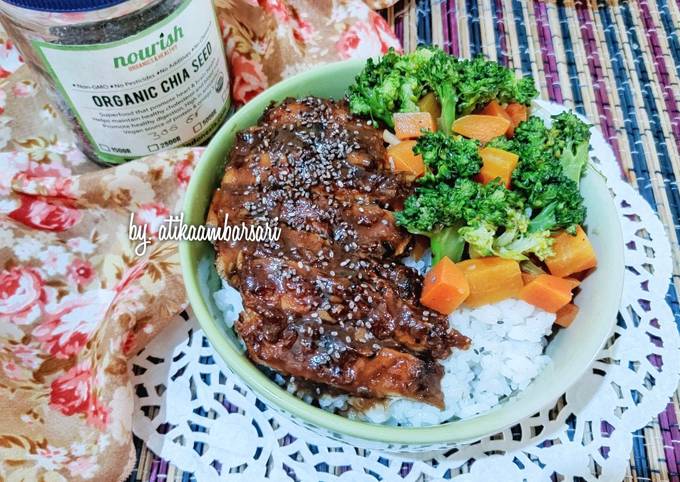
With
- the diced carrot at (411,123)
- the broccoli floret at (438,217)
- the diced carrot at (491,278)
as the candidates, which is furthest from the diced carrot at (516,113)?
the diced carrot at (491,278)

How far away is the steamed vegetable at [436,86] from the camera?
2199mm

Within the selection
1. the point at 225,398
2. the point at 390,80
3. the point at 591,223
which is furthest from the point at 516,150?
the point at 225,398

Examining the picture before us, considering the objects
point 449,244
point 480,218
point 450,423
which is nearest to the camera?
point 450,423

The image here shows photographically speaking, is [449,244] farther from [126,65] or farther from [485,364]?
[126,65]

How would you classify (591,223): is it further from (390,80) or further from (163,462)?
(163,462)

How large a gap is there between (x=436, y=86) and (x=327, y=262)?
77 cm

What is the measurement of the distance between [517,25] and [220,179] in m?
2.09

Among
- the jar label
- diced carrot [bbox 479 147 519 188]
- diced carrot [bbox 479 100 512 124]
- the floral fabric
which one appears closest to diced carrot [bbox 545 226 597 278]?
diced carrot [bbox 479 147 519 188]

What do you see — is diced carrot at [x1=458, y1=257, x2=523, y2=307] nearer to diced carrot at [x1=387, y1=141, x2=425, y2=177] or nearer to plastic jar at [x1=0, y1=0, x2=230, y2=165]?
diced carrot at [x1=387, y1=141, x2=425, y2=177]

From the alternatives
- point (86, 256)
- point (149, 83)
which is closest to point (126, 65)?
point (149, 83)

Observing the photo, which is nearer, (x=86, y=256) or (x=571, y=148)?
(x=571, y=148)

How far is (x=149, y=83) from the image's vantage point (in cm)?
233

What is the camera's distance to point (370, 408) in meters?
1.90

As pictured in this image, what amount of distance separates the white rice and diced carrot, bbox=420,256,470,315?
0.10m
